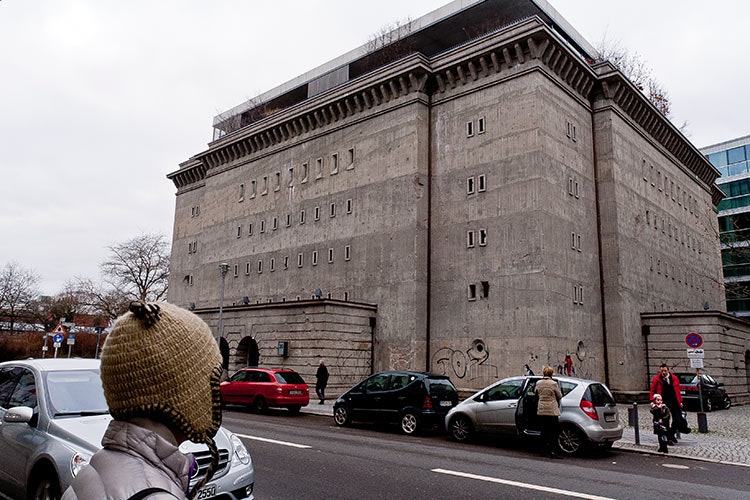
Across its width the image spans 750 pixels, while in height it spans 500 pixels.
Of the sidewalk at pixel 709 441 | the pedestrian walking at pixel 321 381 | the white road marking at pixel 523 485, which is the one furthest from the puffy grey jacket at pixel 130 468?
the pedestrian walking at pixel 321 381

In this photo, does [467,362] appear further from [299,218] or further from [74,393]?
[74,393]

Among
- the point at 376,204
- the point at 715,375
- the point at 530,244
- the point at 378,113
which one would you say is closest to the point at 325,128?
the point at 378,113

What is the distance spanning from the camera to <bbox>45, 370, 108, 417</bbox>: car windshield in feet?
21.8

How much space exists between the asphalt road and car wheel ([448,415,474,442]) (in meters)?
0.31

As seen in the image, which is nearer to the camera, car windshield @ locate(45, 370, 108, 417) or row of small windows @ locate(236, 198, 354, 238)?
car windshield @ locate(45, 370, 108, 417)

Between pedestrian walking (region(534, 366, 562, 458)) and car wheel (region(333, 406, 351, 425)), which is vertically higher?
pedestrian walking (region(534, 366, 562, 458))

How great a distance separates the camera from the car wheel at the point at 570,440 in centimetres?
1305

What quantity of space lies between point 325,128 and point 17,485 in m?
33.6

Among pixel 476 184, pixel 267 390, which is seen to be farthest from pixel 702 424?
pixel 476 184

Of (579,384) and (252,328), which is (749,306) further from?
(579,384)

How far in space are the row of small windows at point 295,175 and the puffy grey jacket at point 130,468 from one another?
34414 millimetres

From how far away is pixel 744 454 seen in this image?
44.7 feet

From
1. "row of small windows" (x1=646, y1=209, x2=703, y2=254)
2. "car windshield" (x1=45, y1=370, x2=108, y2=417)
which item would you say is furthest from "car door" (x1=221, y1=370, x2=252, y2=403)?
"row of small windows" (x1=646, y1=209, x2=703, y2=254)

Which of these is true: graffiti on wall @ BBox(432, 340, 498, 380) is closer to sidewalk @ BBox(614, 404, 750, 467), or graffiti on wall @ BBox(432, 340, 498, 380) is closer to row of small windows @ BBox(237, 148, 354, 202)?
sidewalk @ BBox(614, 404, 750, 467)
